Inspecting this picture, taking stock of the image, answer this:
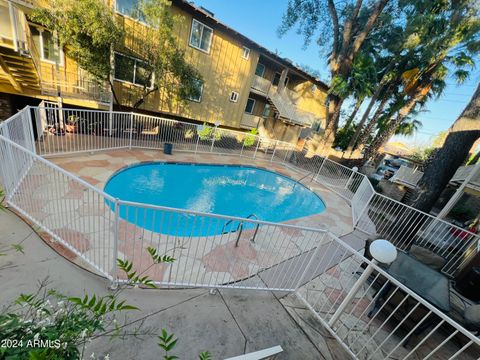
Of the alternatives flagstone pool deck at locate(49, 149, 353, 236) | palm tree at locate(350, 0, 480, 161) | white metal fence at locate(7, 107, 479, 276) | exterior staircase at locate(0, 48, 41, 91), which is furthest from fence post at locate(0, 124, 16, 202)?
palm tree at locate(350, 0, 480, 161)

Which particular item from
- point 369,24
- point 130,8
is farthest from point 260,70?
point 130,8

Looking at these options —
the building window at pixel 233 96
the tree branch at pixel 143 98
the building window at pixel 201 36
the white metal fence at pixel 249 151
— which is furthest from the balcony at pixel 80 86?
the building window at pixel 233 96

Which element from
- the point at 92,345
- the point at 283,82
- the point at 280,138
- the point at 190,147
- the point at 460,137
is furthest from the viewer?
the point at 280,138

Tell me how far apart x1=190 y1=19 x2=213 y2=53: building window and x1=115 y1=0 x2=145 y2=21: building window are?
9.57 feet

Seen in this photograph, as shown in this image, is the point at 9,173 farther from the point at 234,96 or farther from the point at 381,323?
the point at 234,96

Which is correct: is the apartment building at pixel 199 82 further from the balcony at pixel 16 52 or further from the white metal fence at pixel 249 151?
the white metal fence at pixel 249 151

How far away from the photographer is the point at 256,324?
2.89m

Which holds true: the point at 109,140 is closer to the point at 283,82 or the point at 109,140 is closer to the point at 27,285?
the point at 27,285

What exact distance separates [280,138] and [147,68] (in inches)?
496

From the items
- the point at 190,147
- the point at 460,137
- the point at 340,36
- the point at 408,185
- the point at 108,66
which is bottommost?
the point at 190,147

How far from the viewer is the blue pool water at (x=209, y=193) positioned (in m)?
6.65

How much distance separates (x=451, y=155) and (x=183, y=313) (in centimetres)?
904

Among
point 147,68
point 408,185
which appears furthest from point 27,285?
point 408,185

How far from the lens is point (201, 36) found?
11.4 meters
